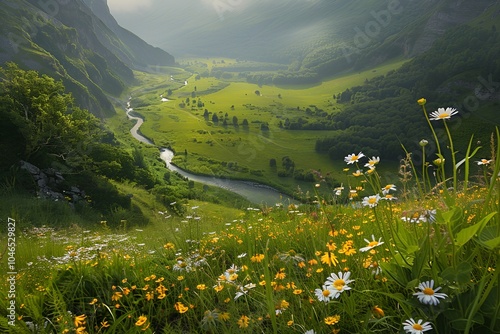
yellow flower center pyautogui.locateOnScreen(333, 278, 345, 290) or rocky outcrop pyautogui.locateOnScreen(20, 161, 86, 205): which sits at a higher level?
yellow flower center pyautogui.locateOnScreen(333, 278, 345, 290)

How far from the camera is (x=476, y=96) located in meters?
198

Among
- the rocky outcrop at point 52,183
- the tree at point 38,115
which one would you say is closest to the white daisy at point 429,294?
the rocky outcrop at point 52,183

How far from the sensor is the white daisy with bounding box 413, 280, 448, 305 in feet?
7.45

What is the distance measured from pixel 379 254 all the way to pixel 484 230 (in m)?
1.52

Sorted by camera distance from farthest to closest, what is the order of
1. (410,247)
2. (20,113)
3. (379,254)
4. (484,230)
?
(20,113)
(379,254)
(410,247)
(484,230)

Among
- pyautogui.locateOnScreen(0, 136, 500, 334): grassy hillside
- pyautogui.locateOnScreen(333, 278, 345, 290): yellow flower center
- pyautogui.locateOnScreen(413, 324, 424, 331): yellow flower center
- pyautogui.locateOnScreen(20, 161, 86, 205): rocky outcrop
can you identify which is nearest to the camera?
pyautogui.locateOnScreen(413, 324, 424, 331): yellow flower center

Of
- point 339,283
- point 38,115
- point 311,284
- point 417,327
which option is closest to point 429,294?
point 417,327

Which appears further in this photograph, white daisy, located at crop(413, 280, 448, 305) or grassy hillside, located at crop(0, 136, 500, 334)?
grassy hillside, located at crop(0, 136, 500, 334)

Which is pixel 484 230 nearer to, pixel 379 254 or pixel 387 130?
pixel 379 254

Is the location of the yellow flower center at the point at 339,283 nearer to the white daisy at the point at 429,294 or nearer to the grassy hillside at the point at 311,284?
the grassy hillside at the point at 311,284

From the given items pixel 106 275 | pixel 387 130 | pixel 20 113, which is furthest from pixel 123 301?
pixel 387 130

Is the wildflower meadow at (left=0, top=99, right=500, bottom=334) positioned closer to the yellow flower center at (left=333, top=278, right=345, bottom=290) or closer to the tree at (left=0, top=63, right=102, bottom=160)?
the yellow flower center at (left=333, top=278, right=345, bottom=290)

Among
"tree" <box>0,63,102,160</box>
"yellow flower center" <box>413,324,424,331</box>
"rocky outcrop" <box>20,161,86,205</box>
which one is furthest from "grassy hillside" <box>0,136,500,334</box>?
"tree" <box>0,63,102,160</box>

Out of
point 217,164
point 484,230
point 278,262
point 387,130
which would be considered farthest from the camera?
point 387,130
